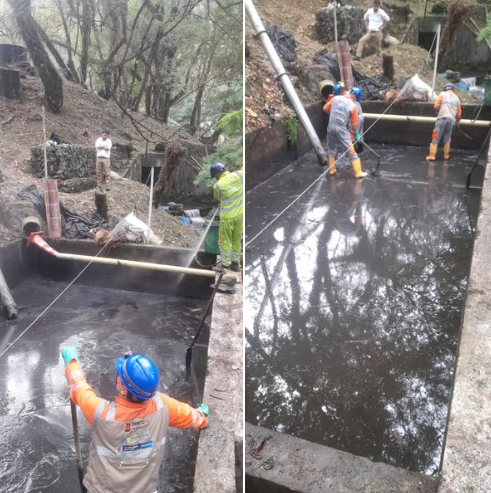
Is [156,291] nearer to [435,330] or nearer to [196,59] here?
[196,59]

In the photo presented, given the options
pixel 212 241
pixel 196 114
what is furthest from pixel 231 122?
pixel 212 241

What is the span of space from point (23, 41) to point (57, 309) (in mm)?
3602

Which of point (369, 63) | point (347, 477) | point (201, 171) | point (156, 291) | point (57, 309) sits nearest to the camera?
point (347, 477)

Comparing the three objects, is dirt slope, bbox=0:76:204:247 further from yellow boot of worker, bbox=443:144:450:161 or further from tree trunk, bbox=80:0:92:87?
yellow boot of worker, bbox=443:144:450:161

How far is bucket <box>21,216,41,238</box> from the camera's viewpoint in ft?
19.6

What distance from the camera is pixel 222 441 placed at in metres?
2.80

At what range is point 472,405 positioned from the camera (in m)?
2.39

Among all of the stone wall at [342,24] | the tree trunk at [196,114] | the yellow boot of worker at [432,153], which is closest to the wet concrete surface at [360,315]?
the tree trunk at [196,114]

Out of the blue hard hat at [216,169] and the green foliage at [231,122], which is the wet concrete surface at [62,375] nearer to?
the blue hard hat at [216,169]

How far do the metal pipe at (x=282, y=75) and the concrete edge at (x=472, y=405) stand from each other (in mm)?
5007

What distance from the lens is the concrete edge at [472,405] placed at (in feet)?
6.75

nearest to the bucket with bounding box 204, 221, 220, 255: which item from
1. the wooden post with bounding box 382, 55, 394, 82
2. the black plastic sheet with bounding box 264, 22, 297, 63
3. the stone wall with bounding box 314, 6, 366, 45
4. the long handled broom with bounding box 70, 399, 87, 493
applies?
the long handled broom with bounding box 70, 399, 87, 493

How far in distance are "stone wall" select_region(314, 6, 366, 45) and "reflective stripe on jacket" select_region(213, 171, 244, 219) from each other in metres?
8.22

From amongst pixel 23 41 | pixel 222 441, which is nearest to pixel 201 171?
pixel 23 41
